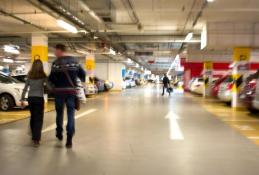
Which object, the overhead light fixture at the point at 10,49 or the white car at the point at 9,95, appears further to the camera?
the overhead light fixture at the point at 10,49

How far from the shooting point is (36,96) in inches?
268

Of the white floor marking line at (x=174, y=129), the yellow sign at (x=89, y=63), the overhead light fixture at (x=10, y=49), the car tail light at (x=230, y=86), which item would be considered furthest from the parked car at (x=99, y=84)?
the white floor marking line at (x=174, y=129)

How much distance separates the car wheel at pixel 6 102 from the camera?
1344 centimetres

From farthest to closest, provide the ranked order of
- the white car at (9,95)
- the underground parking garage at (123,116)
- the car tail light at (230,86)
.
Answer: the car tail light at (230,86), the white car at (9,95), the underground parking garage at (123,116)

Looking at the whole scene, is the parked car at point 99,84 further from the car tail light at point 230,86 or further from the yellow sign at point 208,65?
the car tail light at point 230,86

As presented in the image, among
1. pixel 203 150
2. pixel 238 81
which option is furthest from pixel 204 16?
pixel 203 150

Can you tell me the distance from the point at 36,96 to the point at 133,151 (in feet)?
6.44

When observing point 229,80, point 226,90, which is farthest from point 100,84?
point 226,90

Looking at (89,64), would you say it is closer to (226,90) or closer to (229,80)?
(229,80)

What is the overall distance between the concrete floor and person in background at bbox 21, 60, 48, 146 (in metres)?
0.30

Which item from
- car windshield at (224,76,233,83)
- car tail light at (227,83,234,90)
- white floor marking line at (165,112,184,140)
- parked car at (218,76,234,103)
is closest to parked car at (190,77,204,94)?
car windshield at (224,76,233,83)

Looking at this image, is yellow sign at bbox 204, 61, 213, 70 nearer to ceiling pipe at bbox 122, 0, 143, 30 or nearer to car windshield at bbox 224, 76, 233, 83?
car windshield at bbox 224, 76, 233, 83

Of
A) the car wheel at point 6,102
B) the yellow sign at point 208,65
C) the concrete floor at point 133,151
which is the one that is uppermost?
the yellow sign at point 208,65

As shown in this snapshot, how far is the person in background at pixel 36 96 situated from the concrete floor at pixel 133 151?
0.99 feet
